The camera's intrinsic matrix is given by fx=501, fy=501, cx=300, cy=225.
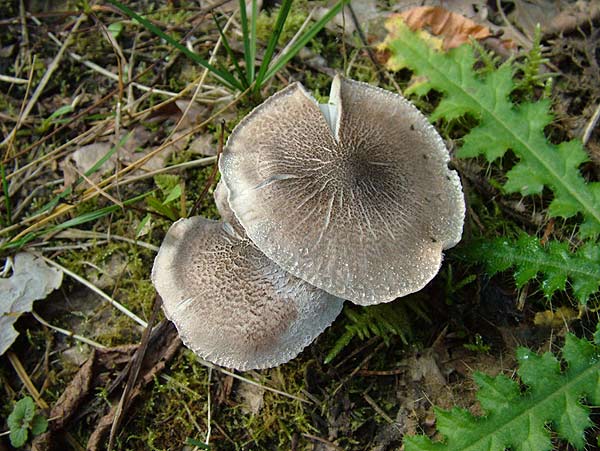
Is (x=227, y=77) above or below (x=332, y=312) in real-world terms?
above

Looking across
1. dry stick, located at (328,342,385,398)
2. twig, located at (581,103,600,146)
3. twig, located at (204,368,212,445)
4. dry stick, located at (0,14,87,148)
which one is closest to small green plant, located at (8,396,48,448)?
twig, located at (204,368,212,445)

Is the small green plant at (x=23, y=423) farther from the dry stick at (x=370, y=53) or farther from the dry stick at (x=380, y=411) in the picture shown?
the dry stick at (x=370, y=53)

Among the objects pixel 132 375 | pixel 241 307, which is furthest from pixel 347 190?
pixel 132 375

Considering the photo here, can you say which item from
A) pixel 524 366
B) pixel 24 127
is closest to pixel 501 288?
pixel 524 366

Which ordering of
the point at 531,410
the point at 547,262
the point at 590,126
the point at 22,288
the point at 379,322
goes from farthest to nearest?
the point at 590,126, the point at 22,288, the point at 379,322, the point at 547,262, the point at 531,410

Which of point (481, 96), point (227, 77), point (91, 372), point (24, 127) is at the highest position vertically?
point (481, 96)

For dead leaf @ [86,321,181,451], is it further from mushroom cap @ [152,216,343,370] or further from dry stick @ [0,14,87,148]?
dry stick @ [0,14,87,148]

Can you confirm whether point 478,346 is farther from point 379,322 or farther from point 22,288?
point 22,288

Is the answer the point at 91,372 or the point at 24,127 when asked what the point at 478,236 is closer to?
the point at 91,372
